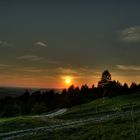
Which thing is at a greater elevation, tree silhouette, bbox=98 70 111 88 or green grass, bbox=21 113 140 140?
tree silhouette, bbox=98 70 111 88

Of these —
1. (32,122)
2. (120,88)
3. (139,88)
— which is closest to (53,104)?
(120,88)

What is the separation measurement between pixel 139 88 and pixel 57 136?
12170 cm

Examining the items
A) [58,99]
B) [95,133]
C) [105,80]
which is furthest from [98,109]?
[105,80]

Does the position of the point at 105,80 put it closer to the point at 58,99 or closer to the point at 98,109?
the point at 58,99

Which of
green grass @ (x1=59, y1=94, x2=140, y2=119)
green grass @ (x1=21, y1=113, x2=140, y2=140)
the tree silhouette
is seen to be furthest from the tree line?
green grass @ (x1=21, y1=113, x2=140, y2=140)

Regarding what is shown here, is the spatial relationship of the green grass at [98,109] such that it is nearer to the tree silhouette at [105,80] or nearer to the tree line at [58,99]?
the tree line at [58,99]

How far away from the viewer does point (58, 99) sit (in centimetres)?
14525

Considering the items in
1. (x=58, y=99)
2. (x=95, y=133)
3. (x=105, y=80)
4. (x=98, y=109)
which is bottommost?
(x=95, y=133)

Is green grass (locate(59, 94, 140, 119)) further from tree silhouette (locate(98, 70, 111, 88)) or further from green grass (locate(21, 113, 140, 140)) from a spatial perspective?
tree silhouette (locate(98, 70, 111, 88))

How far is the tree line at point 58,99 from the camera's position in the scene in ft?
416

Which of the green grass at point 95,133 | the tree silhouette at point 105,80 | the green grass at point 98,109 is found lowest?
the green grass at point 95,133

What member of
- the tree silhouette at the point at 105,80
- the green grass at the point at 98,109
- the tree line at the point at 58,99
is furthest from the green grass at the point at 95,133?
the tree silhouette at the point at 105,80

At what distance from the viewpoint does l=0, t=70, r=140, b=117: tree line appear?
126812 millimetres

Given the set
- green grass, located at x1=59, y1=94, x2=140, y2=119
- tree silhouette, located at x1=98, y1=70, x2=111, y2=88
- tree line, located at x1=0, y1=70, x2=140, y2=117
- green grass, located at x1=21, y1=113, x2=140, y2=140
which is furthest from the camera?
tree silhouette, located at x1=98, y1=70, x2=111, y2=88
